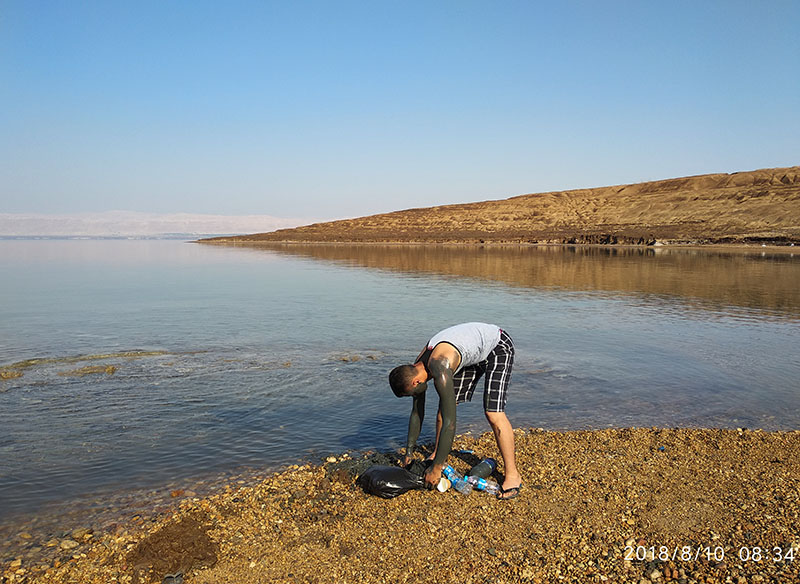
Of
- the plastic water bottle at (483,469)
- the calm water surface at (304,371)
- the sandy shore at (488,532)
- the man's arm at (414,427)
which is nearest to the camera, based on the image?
the sandy shore at (488,532)

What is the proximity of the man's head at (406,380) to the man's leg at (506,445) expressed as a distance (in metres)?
0.93

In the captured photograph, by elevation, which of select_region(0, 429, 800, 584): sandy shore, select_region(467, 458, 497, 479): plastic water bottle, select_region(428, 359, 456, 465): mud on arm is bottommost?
select_region(0, 429, 800, 584): sandy shore

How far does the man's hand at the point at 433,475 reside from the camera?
5.88 meters

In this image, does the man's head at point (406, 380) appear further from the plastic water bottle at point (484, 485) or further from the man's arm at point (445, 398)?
the plastic water bottle at point (484, 485)

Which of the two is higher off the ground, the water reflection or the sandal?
the sandal

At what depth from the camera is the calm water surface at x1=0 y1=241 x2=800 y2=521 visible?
24.2 ft

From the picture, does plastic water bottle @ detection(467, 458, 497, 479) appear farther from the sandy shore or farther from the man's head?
the man's head

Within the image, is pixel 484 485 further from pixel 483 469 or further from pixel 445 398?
pixel 445 398

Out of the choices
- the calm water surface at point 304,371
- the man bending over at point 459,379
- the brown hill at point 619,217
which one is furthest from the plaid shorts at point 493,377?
the brown hill at point 619,217

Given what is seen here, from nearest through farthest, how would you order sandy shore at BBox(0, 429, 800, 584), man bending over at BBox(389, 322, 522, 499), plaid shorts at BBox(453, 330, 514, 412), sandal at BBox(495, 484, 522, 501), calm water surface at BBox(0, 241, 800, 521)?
1. sandy shore at BBox(0, 429, 800, 584)
2. man bending over at BBox(389, 322, 522, 499)
3. sandal at BBox(495, 484, 522, 501)
4. plaid shorts at BBox(453, 330, 514, 412)
5. calm water surface at BBox(0, 241, 800, 521)

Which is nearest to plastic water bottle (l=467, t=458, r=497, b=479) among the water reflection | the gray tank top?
the gray tank top

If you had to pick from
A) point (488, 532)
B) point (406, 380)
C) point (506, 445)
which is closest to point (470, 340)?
point (406, 380)

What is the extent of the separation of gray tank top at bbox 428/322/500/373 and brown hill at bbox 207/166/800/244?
72.6 m

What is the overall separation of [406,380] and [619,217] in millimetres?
105253
